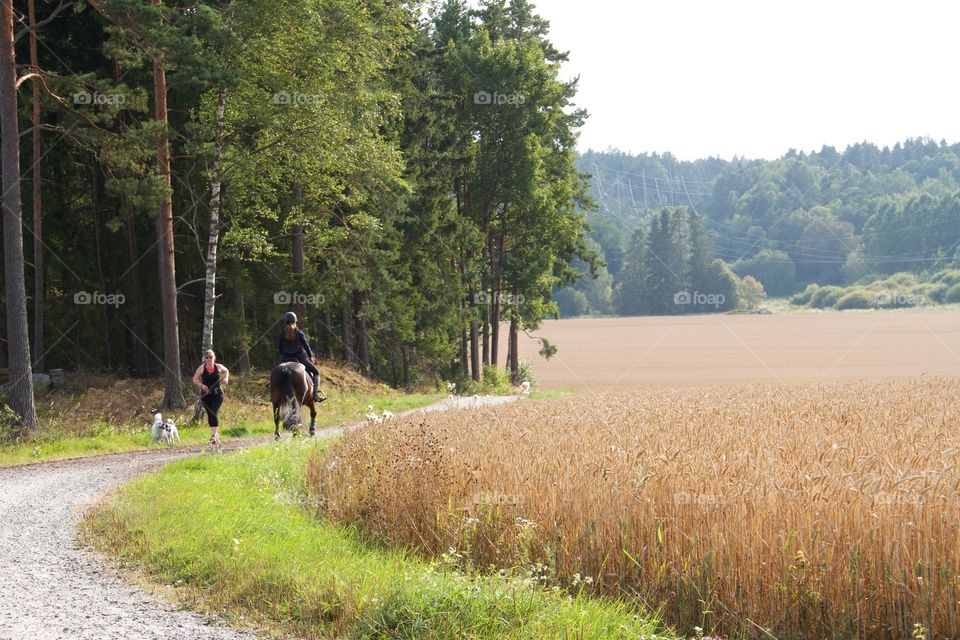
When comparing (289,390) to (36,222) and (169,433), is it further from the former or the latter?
(36,222)

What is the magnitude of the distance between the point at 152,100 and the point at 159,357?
8.45 meters

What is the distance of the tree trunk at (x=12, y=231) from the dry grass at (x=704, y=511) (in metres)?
11.4

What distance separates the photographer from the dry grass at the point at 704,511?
716 cm

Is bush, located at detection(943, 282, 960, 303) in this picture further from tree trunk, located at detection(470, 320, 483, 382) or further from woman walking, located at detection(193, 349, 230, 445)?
woman walking, located at detection(193, 349, 230, 445)

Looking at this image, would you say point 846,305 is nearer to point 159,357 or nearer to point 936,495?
point 159,357

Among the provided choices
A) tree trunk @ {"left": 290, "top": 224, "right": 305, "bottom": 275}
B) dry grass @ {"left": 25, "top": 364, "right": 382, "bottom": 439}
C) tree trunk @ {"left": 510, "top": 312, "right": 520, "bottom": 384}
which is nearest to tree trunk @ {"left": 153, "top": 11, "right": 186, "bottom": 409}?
dry grass @ {"left": 25, "top": 364, "right": 382, "bottom": 439}

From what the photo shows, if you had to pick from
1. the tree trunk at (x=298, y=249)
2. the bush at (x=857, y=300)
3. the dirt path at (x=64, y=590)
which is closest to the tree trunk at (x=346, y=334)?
the tree trunk at (x=298, y=249)

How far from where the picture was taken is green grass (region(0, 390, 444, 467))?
64.4 ft

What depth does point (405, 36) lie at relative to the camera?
37312 millimetres

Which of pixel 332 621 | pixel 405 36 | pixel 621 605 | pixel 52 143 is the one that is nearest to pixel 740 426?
pixel 621 605

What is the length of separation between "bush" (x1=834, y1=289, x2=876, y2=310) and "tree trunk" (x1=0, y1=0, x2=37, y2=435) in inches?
6968

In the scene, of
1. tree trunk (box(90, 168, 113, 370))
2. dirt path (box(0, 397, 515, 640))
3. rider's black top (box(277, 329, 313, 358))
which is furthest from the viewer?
tree trunk (box(90, 168, 113, 370))

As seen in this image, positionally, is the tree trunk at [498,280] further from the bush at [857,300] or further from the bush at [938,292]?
the bush at [938,292]

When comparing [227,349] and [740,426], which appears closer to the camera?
[740,426]
